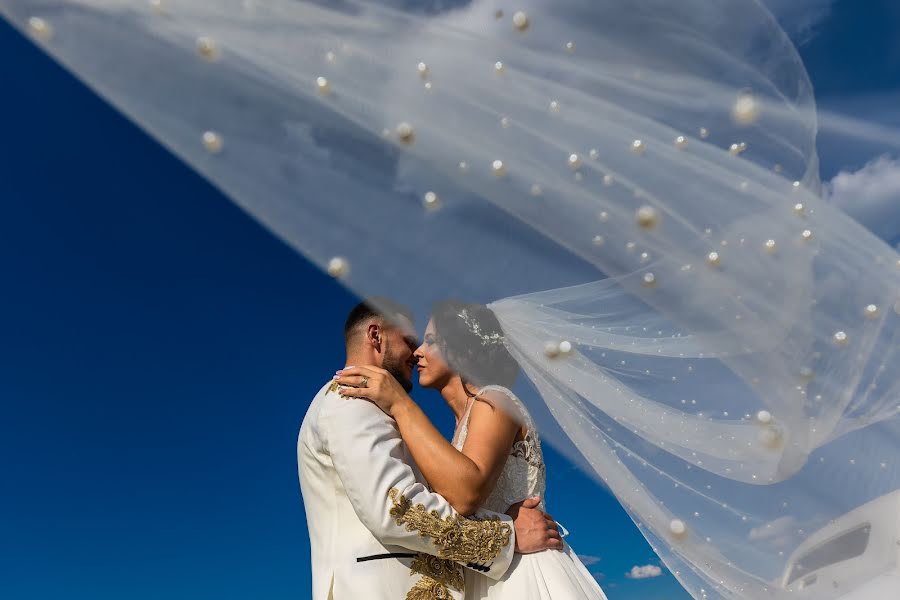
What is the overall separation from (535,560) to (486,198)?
1.57m

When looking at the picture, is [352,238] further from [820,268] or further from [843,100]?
[843,100]

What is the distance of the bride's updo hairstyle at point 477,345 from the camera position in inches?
106

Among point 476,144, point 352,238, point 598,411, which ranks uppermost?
point 476,144

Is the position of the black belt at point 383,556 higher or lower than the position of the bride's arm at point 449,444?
lower

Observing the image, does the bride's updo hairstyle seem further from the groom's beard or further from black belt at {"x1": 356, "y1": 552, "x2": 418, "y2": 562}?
black belt at {"x1": 356, "y1": 552, "x2": 418, "y2": 562}

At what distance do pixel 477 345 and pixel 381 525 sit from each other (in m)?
0.76

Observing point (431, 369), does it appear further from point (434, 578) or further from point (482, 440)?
point (434, 578)

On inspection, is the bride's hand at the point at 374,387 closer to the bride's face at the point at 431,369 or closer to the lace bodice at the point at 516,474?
the bride's face at the point at 431,369

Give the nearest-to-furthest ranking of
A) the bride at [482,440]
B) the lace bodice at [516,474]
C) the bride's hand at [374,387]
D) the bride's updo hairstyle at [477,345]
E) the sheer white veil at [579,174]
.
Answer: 1. the sheer white veil at [579,174]
2. the bride's updo hairstyle at [477,345]
3. the bride at [482,440]
4. the bride's hand at [374,387]
5. the lace bodice at [516,474]

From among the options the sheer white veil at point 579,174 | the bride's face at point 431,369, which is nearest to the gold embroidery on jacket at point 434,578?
the bride's face at point 431,369

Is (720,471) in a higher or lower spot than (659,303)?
lower

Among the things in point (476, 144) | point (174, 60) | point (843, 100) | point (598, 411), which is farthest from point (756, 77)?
point (174, 60)

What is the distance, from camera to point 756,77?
2.27 metres

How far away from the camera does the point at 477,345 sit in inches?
113
